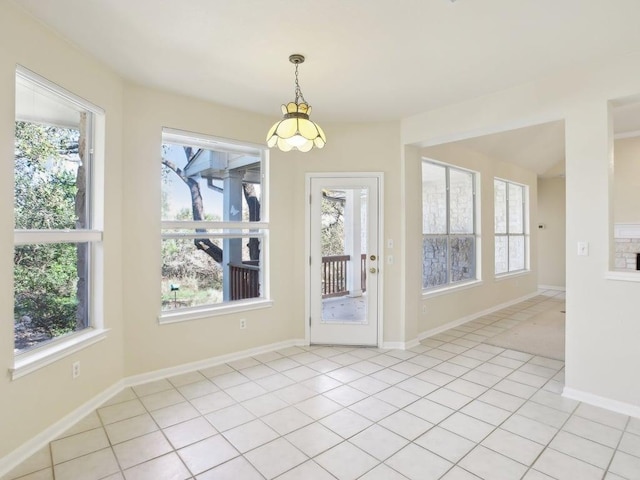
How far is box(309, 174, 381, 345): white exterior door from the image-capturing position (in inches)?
169

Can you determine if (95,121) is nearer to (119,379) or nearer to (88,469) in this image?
(119,379)

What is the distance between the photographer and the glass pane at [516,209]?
6941 millimetres

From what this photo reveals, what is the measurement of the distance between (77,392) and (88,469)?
2.47 feet

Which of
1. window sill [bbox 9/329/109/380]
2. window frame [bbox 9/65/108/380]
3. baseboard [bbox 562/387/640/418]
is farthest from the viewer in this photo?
baseboard [bbox 562/387/640/418]

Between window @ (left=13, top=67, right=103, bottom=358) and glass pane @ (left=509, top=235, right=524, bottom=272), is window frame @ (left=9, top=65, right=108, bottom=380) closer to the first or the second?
window @ (left=13, top=67, right=103, bottom=358)

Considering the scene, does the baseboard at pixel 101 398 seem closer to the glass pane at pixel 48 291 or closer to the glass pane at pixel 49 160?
the glass pane at pixel 48 291

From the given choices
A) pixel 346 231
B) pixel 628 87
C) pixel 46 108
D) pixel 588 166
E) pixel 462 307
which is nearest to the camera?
pixel 46 108

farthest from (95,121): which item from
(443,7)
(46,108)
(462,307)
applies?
(462,307)

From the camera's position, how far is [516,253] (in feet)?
23.0

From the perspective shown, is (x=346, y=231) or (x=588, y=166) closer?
(x=588, y=166)

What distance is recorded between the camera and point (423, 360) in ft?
12.7

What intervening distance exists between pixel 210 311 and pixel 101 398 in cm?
117

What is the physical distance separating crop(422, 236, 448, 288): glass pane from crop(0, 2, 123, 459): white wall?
375 centimetres

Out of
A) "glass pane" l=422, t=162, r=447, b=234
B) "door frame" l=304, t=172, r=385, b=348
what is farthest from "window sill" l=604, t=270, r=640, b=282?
"glass pane" l=422, t=162, r=447, b=234
